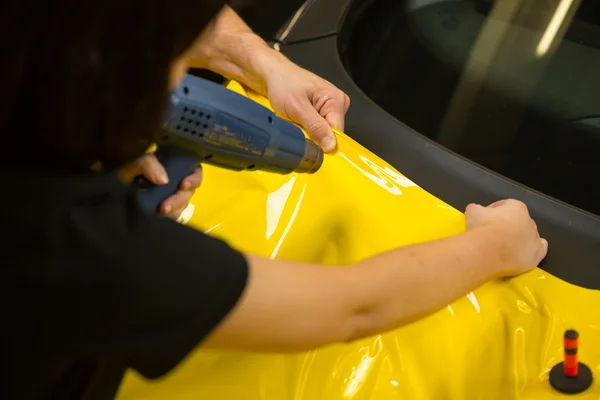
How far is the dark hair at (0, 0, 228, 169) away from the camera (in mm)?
440

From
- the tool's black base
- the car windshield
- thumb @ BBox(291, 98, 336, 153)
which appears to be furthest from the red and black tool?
thumb @ BBox(291, 98, 336, 153)

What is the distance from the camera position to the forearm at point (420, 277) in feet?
2.29

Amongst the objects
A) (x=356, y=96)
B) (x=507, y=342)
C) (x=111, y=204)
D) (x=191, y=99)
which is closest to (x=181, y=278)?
(x=111, y=204)

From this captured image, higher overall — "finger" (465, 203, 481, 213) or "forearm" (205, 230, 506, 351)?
"forearm" (205, 230, 506, 351)

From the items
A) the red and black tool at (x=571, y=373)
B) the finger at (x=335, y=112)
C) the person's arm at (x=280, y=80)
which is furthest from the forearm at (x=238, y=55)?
the red and black tool at (x=571, y=373)

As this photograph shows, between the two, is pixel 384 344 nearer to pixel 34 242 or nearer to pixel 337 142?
pixel 337 142

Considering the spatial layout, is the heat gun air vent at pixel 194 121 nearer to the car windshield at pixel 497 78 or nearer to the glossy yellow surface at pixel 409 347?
the glossy yellow surface at pixel 409 347

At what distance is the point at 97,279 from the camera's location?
497mm

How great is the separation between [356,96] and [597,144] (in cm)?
37

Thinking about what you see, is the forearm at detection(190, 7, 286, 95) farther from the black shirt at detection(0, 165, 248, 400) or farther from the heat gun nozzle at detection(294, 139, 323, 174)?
the black shirt at detection(0, 165, 248, 400)

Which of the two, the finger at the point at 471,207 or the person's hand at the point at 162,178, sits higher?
the finger at the point at 471,207

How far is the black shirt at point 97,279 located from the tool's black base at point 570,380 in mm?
405

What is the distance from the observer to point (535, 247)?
2.92 feet

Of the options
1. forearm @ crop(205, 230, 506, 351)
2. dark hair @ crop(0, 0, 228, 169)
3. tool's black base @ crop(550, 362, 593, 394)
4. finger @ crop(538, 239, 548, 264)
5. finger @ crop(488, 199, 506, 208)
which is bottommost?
tool's black base @ crop(550, 362, 593, 394)
